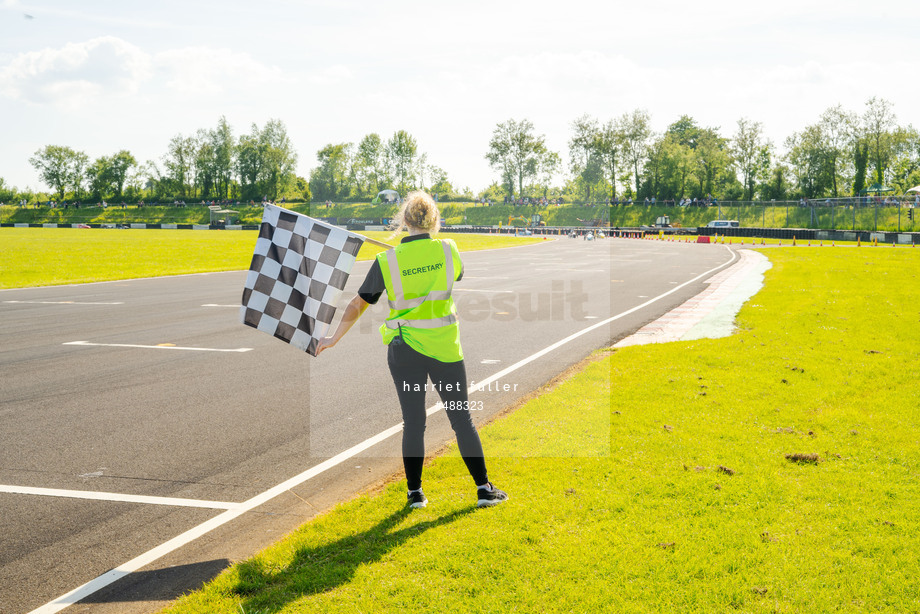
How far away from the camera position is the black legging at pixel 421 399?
12.7ft

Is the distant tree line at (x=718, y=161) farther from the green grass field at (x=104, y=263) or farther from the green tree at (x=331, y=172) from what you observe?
the green grass field at (x=104, y=263)

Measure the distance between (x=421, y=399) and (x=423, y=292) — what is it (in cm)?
70

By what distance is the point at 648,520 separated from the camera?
368 centimetres

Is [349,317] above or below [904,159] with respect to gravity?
below

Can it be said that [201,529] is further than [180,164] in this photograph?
No

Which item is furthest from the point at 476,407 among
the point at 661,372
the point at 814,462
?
the point at 814,462

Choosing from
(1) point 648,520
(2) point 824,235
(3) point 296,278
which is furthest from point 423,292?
(2) point 824,235

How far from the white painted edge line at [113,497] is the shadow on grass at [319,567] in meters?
0.95

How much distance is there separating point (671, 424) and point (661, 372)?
1.94m

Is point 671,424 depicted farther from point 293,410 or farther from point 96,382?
point 96,382

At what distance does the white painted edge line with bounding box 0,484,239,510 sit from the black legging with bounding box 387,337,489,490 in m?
1.26

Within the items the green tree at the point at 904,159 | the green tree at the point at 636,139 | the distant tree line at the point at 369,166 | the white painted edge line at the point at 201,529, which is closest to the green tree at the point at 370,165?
the distant tree line at the point at 369,166

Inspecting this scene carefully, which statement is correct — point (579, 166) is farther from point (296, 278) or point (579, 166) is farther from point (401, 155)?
point (296, 278)

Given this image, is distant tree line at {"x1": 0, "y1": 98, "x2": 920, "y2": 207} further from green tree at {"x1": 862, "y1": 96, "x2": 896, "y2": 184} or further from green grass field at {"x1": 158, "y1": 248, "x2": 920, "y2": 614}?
green grass field at {"x1": 158, "y1": 248, "x2": 920, "y2": 614}
